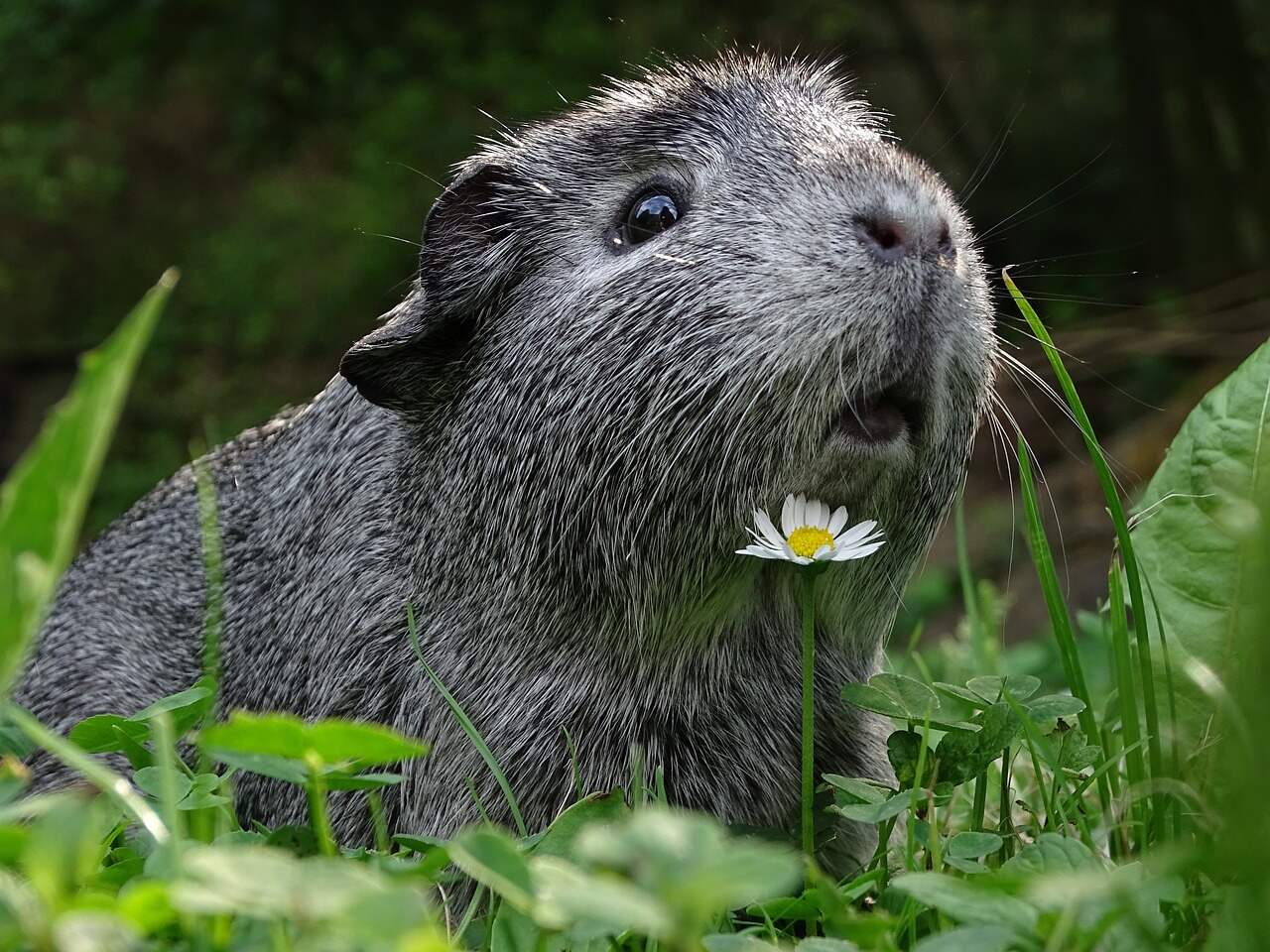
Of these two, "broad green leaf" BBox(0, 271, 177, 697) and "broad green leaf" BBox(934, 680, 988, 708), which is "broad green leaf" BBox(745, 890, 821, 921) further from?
"broad green leaf" BBox(0, 271, 177, 697)

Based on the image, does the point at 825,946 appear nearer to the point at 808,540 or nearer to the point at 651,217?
the point at 808,540

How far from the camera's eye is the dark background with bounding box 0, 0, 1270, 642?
9.20 meters

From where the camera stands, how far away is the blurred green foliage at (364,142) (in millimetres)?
9297

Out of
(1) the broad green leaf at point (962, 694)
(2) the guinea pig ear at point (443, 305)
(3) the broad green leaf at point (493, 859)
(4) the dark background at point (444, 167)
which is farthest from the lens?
(4) the dark background at point (444, 167)

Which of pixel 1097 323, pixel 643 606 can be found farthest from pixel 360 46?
pixel 643 606

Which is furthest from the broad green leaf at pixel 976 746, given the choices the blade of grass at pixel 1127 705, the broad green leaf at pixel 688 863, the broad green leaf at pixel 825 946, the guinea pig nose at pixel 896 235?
the broad green leaf at pixel 688 863

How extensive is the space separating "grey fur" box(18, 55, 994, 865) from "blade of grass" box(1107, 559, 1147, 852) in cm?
47

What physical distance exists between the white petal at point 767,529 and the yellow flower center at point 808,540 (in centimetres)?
3

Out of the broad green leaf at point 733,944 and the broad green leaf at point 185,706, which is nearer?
the broad green leaf at point 733,944

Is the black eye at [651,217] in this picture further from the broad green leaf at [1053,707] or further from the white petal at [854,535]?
the broad green leaf at [1053,707]

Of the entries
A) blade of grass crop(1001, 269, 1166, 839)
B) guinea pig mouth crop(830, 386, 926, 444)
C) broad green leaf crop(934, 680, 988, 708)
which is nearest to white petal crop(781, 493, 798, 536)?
guinea pig mouth crop(830, 386, 926, 444)

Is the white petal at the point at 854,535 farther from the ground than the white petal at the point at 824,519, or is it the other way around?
the white petal at the point at 824,519

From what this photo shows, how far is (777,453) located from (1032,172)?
10054 mm

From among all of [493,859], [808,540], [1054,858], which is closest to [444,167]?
[808,540]
